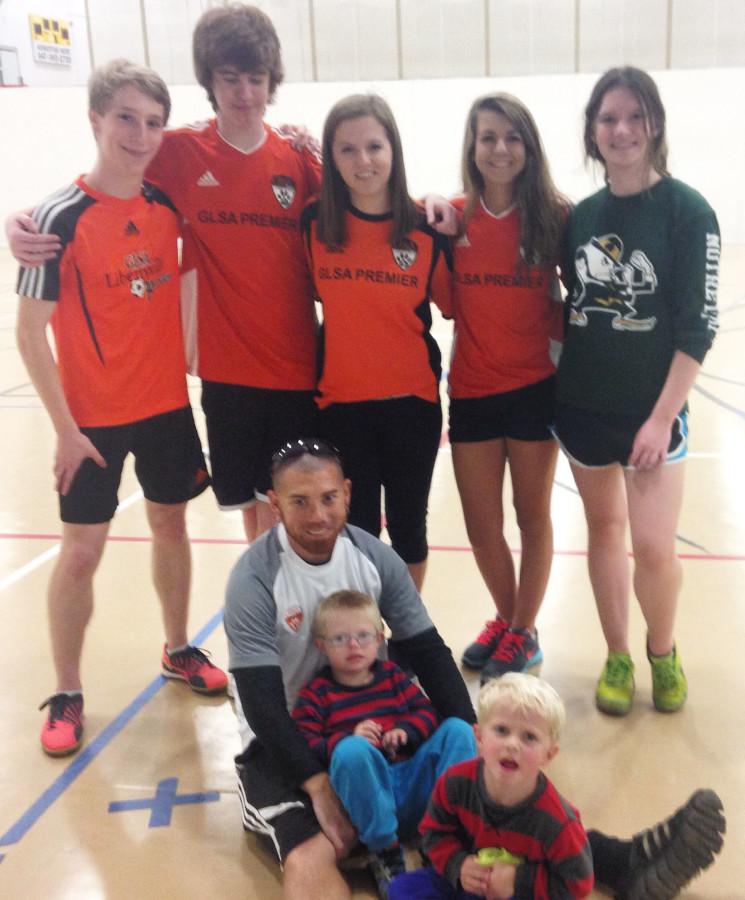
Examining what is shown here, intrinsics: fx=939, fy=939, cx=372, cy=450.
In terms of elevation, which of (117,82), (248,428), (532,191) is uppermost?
(117,82)

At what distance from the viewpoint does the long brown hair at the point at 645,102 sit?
92.8 inches

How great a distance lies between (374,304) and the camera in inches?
99.8

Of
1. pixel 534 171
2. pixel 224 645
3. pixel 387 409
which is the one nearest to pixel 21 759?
pixel 224 645

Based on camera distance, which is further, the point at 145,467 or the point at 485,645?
the point at 485,645

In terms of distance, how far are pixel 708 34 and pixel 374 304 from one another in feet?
45.0

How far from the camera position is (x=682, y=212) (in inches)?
92.8

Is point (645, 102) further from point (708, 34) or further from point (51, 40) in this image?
point (51, 40)

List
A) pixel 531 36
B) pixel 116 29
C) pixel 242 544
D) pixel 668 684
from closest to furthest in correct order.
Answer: pixel 668 684 → pixel 242 544 → pixel 531 36 → pixel 116 29

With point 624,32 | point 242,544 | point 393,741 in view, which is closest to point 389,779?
point 393,741

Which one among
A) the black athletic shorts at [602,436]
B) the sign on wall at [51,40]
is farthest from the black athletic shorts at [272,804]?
the sign on wall at [51,40]

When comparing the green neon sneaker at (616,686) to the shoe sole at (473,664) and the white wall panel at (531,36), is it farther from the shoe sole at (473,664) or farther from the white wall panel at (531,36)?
the white wall panel at (531,36)

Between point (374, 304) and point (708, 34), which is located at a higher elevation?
point (708, 34)

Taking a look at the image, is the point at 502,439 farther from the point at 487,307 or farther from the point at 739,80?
the point at 739,80

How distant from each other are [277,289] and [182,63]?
47.0ft
